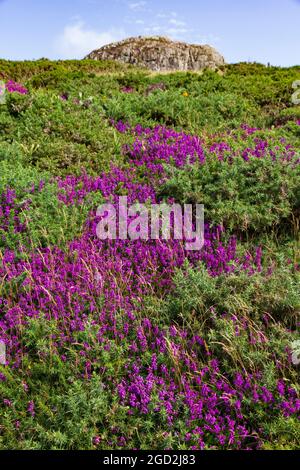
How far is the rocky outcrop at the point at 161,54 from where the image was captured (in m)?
28.0

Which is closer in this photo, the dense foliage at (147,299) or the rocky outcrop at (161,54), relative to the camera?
the dense foliage at (147,299)

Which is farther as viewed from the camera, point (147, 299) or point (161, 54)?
point (161, 54)

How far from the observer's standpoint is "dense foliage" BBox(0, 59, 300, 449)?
384 cm

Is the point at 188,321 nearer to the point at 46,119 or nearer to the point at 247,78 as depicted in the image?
the point at 46,119

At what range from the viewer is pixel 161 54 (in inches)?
1109

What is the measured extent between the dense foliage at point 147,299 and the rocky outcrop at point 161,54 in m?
20.7

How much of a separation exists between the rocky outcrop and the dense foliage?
814 inches

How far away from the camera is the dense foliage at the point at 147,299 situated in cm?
384

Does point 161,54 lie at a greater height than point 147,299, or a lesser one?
greater

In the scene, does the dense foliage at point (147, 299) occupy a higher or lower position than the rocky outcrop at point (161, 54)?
lower

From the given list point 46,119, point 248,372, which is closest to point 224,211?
point 248,372

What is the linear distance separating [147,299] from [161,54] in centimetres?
2567

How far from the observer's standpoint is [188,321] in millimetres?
4715

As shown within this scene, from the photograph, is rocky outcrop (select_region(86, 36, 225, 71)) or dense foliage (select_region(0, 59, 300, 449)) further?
rocky outcrop (select_region(86, 36, 225, 71))
